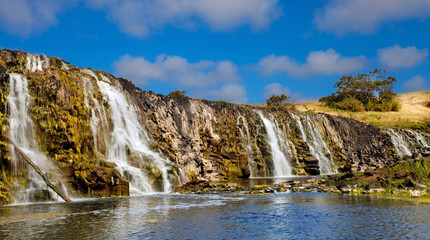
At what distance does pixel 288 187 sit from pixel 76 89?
16.8m

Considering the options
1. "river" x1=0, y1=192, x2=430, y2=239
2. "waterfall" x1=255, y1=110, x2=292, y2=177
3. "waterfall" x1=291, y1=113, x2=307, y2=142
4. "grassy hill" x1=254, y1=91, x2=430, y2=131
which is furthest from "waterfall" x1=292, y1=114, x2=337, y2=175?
"river" x1=0, y1=192, x2=430, y2=239

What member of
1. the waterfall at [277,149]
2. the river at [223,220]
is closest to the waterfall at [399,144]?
the waterfall at [277,149]

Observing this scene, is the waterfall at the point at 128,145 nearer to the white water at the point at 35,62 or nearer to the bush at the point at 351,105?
the white water at the point at 35,62

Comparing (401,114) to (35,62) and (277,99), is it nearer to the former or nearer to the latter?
(277,99)

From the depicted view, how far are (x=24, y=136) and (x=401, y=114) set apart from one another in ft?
267

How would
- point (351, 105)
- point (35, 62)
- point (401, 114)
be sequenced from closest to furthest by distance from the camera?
point (35, 62) → point (401, 114) → point (351, 105)

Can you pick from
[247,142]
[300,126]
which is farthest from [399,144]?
[247,142]

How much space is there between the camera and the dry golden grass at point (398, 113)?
75.9 m

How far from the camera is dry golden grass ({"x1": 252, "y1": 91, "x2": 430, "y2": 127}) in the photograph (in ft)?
249

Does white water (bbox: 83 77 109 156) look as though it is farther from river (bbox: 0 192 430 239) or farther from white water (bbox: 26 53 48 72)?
river (bbox: 0 192 430 239)

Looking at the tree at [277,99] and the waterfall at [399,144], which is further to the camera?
the tree at [277,99]

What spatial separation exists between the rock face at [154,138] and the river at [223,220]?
534 centimetres

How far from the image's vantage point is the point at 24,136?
22.2 metres

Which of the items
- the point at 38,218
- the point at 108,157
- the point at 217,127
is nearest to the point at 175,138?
the point at 217,127
